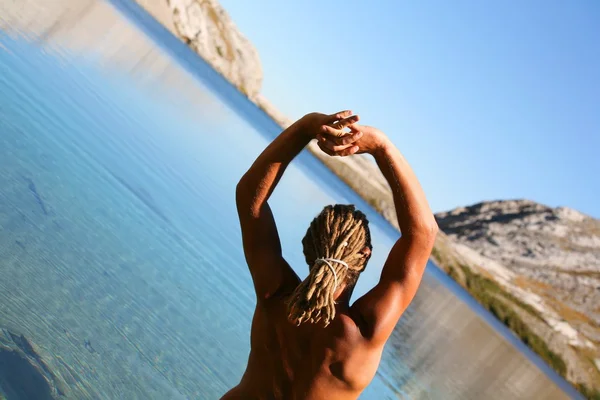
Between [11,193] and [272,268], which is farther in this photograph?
[11,193]

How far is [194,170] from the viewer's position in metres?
18.5

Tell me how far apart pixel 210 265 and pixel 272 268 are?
9.03 metres

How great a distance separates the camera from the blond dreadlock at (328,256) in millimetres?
2801

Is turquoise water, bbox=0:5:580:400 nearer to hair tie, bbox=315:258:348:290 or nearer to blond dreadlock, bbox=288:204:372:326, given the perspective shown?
blond dreadlock, bbox=288:204:372:326

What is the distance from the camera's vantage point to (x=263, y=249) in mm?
3117

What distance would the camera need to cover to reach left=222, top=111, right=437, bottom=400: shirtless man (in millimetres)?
2863

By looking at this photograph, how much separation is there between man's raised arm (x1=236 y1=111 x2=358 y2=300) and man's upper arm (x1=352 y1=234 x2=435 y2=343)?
0.46 metres

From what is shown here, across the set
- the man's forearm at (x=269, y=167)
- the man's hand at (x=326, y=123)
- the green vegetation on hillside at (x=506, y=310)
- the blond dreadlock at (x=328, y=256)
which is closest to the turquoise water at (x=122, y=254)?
the man's forearm at (x=269, y=167)

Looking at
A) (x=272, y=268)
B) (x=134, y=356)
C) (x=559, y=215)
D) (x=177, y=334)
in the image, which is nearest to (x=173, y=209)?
(x=177, y=334)

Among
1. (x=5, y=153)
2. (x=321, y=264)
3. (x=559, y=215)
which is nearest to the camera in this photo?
(x=321, y=264)

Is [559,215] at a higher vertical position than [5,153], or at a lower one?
higher

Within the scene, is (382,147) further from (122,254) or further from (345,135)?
(122,254)

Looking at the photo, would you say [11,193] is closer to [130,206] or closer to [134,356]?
[134,356]

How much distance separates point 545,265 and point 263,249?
127m
